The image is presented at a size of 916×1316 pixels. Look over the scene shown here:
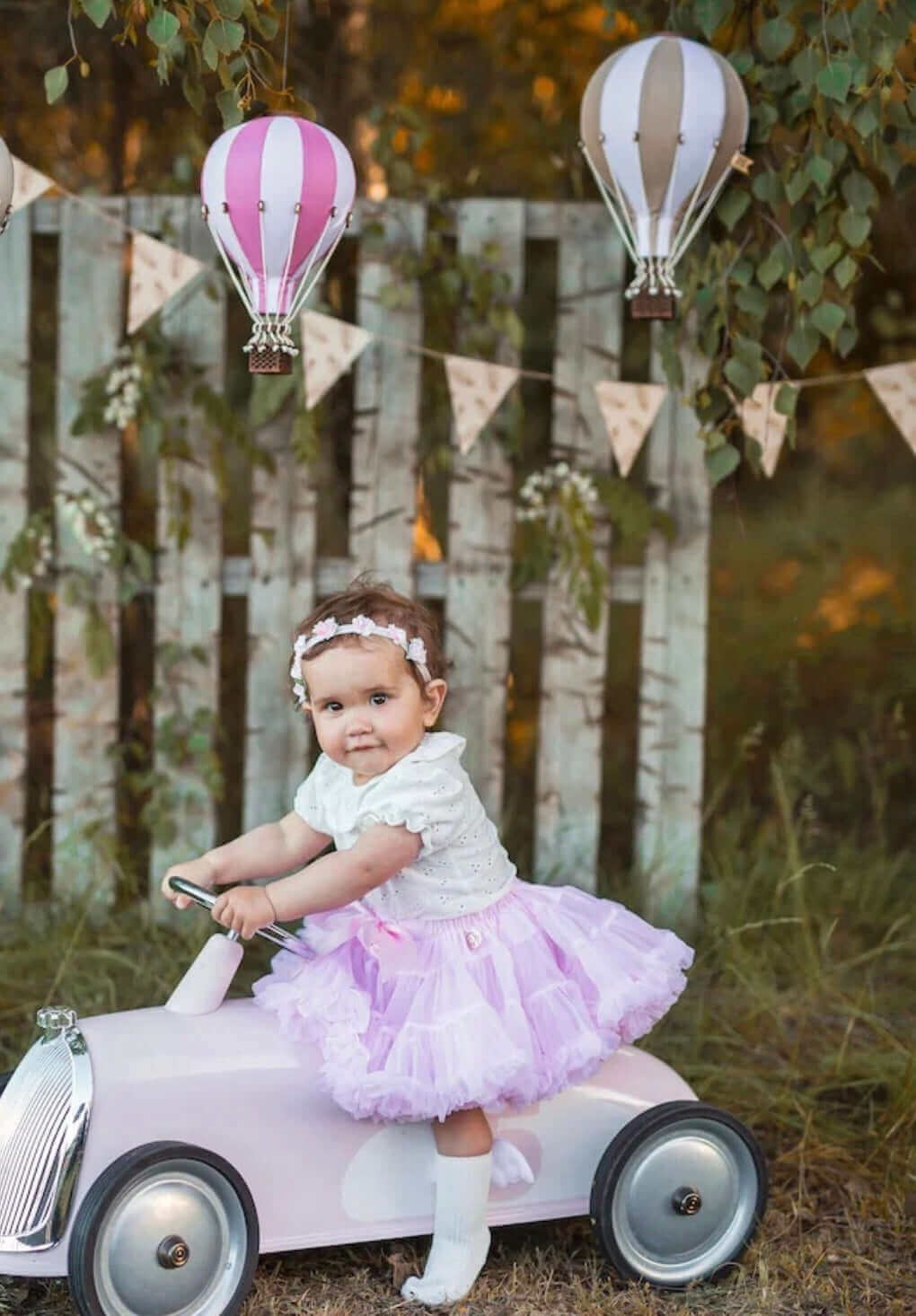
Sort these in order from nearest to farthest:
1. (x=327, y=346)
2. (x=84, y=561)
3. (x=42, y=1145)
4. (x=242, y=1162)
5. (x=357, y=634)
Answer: (x=42, y=1145), (x=242, y=1162), (x=357, y=634), (x=327, y=346), (x=84, y=561)

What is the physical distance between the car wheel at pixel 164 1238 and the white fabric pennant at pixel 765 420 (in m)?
1.85

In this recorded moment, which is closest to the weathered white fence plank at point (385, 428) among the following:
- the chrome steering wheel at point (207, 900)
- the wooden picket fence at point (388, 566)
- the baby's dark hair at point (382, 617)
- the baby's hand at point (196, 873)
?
the wooden picket fence at point (388, 566)

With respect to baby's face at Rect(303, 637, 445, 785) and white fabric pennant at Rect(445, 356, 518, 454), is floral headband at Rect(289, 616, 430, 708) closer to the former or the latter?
baby's face at Rect(303, 637, 445, 785)

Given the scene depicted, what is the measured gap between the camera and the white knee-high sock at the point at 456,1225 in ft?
7.97

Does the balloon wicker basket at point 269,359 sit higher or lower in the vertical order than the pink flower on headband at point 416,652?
higher

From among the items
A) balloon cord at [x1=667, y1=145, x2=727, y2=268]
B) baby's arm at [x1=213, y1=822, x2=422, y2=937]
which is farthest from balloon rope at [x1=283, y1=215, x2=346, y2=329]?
baby's arm at [x1=213, y1=822, x2=422, y2=937]

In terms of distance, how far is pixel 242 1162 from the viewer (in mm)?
2361

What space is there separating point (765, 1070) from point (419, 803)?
4.00 feet

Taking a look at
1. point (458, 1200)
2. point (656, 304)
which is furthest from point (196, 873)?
point (656, 304)

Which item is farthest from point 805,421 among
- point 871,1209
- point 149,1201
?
point 149,1201

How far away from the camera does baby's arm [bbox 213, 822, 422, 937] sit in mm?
2309

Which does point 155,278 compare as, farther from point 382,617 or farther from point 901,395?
point 901,395

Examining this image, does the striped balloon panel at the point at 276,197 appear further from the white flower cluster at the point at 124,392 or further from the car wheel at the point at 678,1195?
the car wheel at the point at 678,1195

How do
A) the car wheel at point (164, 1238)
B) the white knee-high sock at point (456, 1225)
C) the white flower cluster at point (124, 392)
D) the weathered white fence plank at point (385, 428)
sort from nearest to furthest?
1. the car wheel at point (164, 1238)
2. the white knee-high sock at point (456, 1225)
3. the white flower cluster at point (124, 392)
4. the weathered white fence plank at point (385, 428)
